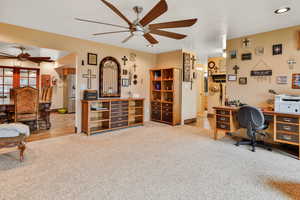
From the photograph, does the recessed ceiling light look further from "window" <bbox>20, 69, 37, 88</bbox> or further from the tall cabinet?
"window" <bbox>20, 69, 37, 88</bbox>

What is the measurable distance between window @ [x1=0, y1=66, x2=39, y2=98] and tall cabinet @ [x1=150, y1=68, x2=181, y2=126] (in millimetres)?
5456


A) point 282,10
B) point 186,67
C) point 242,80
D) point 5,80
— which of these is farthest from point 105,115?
point 5,80

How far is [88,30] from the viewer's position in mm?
3799

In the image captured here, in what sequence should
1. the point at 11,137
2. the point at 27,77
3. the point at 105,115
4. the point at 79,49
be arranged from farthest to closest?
the point at 27,77 < the point at 105,115 < the point at 79,49 < the point at 11,137

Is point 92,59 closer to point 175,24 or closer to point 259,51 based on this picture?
point 175,24

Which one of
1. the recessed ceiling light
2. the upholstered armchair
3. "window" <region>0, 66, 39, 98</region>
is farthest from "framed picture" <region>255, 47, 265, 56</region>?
"window" <region>0, 66, 39, 98</region>

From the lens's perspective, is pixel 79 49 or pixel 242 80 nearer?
pixel 242 80

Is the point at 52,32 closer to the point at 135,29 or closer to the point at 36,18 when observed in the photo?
the point at 36,18

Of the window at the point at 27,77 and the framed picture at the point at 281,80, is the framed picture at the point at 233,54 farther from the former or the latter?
the window at the point at 27,77

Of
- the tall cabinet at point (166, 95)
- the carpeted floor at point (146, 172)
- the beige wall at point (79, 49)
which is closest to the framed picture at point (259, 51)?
the carpeted floor at point (146, 172)

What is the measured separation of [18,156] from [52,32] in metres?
2.76

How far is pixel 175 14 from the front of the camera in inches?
116

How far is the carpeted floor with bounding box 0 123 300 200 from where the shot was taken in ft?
6.30

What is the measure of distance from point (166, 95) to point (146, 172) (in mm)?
3802
